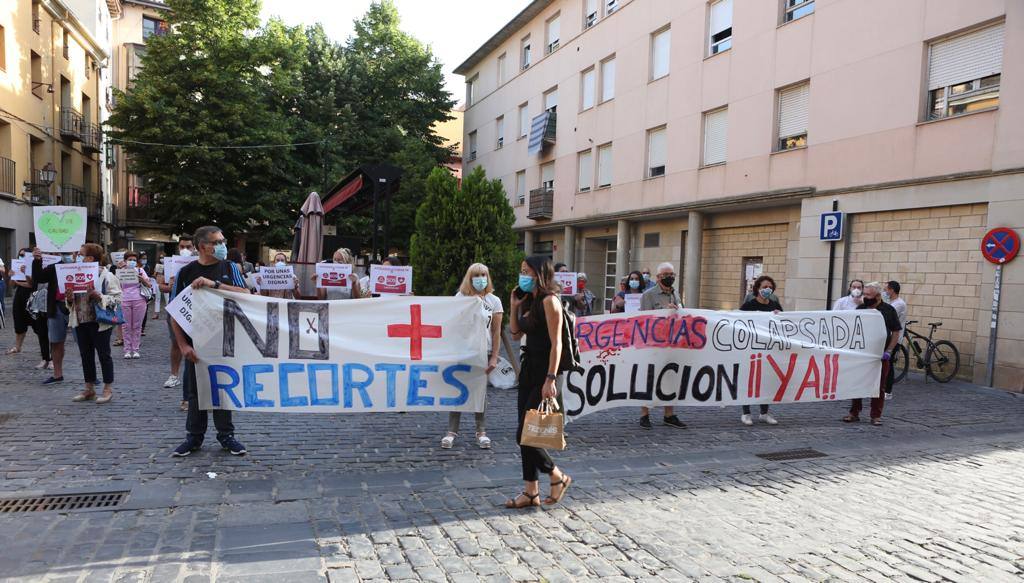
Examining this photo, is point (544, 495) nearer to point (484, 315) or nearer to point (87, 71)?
point (484, 315)

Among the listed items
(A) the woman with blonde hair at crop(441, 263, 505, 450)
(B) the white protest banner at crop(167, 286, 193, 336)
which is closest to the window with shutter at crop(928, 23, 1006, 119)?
(A) the woman with blonde hair at crop(441, 263, 505, 450)

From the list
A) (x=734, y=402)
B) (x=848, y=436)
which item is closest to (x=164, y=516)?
(x=734, y=402)

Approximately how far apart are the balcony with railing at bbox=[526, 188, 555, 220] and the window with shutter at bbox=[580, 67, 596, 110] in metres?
3.88

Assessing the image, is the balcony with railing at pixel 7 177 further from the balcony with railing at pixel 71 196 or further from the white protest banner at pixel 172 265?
the white protest banner at pixel 172 265

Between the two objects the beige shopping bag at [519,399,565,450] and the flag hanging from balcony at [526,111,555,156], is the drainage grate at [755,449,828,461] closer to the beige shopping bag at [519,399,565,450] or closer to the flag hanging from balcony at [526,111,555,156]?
the beige shopping bag at [519,399,565,450]

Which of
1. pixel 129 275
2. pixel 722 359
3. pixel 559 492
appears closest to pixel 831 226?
pixel 722 359

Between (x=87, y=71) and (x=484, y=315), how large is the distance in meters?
34.7

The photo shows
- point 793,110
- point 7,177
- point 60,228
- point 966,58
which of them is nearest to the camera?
point 60,228

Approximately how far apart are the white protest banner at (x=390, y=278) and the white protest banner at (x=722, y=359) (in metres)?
4.70

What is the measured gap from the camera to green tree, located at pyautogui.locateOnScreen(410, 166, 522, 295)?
469 inches

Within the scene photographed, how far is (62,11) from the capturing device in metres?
27.5

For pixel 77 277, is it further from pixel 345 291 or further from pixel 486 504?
pixel 486 504

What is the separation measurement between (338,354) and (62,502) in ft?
7.66

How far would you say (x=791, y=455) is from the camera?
6.59 metres
